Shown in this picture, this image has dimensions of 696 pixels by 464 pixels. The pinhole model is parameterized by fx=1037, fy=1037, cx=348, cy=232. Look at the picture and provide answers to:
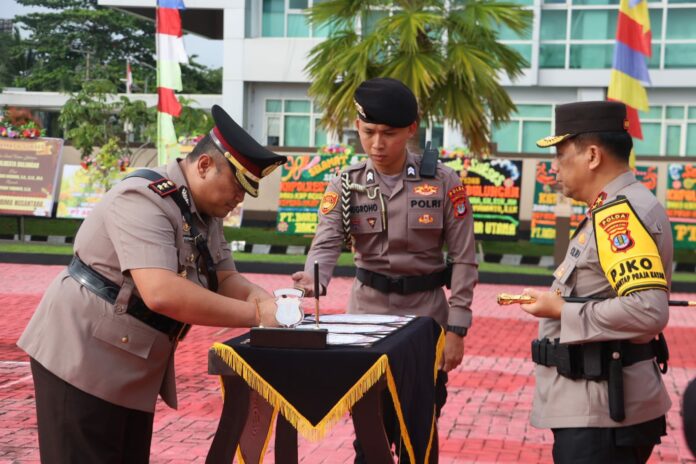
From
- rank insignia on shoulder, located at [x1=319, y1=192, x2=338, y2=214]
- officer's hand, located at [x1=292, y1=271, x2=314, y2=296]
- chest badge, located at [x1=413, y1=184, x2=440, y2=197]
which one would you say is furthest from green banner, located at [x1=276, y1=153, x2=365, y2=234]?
officer's hand, located at [x1=292, y1=271, x2=314, y2=296]

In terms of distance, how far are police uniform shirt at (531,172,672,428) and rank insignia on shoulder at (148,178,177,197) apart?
133 cm

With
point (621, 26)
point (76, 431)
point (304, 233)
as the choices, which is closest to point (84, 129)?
point (304, 233)

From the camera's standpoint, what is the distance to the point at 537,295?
3.44 m

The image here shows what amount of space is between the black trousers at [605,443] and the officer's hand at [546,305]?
1.30 ft

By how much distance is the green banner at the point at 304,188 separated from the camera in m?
20.2

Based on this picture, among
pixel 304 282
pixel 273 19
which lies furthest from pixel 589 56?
pixel 304 282

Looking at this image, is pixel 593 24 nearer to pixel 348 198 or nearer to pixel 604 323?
pixel 348 198

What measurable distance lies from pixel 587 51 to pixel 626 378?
27514 mm

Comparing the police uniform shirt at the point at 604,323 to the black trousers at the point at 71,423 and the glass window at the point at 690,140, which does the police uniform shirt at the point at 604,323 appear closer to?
the black trousers at the point at 71,423

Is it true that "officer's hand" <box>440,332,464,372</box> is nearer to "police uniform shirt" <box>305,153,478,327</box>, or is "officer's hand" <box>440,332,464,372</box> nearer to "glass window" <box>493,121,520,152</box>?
"police uniform shirt" <box>305,153,478,327</box>

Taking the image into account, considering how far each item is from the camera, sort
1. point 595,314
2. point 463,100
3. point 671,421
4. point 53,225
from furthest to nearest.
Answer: point 53,225 → point 463,100 → point 671,421 → point 595,314

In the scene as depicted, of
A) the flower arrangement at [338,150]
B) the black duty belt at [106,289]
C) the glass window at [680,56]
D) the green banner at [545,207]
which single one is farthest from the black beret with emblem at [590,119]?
the glass window at [680,56]

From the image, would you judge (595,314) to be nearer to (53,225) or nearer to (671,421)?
(671,421)

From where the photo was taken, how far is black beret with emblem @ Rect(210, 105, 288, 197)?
342cm
